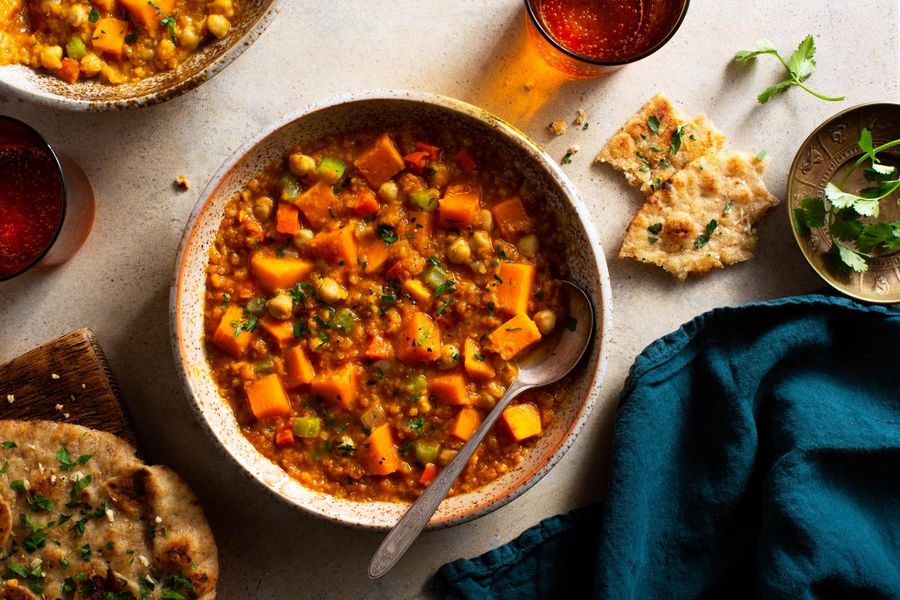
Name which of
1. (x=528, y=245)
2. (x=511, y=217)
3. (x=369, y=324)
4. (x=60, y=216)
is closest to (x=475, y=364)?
(x=369, y=324)

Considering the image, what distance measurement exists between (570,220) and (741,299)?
4.01 ft

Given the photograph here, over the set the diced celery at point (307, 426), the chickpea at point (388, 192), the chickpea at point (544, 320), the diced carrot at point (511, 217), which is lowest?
the diced celery at point (307, 426)

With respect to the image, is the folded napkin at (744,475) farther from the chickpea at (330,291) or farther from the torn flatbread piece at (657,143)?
the chickpea at (330,291)

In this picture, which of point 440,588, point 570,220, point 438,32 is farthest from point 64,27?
point 440,588

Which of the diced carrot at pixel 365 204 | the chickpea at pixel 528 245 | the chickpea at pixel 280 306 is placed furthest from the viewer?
the chickpea at pixel 528 245

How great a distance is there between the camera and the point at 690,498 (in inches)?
161

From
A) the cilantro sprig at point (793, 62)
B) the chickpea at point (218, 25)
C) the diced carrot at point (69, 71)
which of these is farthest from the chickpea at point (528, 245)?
the diced carrot at point (69, 71)

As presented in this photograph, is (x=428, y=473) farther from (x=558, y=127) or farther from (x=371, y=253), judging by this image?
(x=558, y=127)

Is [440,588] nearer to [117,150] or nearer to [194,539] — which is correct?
[194,539]

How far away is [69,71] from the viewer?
3.85m

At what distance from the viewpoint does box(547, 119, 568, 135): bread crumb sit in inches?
167

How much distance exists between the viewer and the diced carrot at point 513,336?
3.73 metres

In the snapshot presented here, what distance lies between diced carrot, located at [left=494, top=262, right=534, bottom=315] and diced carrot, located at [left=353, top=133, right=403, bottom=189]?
2.34ft

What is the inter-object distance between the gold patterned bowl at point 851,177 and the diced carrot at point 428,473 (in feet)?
7.43
